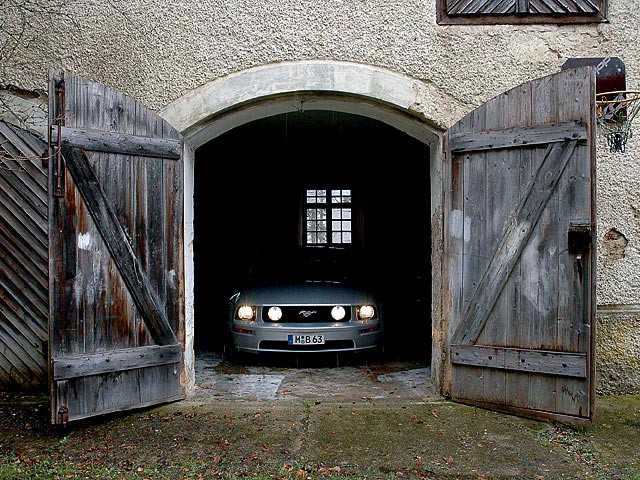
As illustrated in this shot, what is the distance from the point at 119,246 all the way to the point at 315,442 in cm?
211

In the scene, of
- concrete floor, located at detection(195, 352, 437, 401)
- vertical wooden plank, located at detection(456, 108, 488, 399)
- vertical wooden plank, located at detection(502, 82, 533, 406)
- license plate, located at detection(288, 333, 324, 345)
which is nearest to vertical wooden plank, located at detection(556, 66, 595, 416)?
vertical wooden plank, located at detection(502, 82, 533, 406)

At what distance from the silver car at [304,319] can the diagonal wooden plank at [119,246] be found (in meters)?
1.37

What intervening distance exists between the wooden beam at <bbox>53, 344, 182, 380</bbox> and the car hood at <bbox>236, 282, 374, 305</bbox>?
1.48 meters

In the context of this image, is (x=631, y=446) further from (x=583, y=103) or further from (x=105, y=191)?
(x=105, y=191)

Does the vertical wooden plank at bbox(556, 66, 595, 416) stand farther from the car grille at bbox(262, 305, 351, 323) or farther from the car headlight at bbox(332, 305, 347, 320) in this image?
the car grille at bbox(262, 305, 351, 323)

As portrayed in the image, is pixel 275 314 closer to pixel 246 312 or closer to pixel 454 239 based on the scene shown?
pixel 246 312

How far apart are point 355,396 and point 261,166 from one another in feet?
18.9

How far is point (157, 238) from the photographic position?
4492 millimetres

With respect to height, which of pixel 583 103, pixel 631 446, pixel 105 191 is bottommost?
pixel 631 446

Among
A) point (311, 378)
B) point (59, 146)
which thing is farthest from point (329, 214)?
point (59, 146)

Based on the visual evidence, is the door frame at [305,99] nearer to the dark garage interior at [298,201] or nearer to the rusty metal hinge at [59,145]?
the rusty metal hinge at [59,145]

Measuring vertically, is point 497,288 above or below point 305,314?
above

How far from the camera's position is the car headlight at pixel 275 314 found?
5.82m

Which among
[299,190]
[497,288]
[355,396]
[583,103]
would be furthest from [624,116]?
[299,190]
